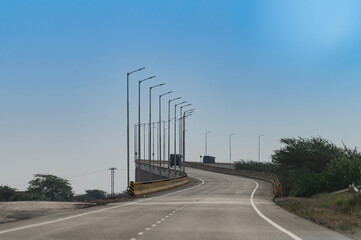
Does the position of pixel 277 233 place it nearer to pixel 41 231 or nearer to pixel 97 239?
pixel 97 239

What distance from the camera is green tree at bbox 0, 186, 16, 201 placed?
13823 centimetres

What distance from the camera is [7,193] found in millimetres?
141625

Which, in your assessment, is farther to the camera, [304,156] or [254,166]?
[254,166]

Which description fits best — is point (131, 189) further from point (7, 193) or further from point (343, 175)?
point (7, 193)

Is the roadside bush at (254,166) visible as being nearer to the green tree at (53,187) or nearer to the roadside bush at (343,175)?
the green tree at (53,187)

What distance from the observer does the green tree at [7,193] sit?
138225mm

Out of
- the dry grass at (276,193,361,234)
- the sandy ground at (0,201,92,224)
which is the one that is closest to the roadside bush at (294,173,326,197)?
the dry grass at (276,193,361,234)

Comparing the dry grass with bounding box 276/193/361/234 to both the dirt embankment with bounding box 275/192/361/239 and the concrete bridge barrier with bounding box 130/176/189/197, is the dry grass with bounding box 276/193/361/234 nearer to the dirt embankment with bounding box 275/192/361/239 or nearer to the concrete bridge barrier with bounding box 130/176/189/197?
the dirt embankment with bounding box 275/192/361/239

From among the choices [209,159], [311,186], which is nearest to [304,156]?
[311,186]

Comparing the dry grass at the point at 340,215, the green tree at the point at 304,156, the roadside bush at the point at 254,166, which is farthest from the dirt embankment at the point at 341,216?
the roadside bush at the point at 254,166

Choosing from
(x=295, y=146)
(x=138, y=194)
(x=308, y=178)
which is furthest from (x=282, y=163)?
(x=138, y=194)

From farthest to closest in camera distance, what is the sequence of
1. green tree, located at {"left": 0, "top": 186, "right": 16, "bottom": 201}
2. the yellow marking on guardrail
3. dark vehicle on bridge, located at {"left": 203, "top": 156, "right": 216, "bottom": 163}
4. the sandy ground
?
dark vehicle on bridge, located at {"left": 203, "top": 156, "right": 216, "bottom": 163}
green tree, located at {"left": 0, "top": 186, "right": 16, "bottom": 201}
the yellow marking on guardrail
the sandy ground

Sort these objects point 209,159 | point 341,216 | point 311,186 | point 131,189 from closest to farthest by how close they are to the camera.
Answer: point 341,216 < point 131,189 < point 311,186 < point 209,159

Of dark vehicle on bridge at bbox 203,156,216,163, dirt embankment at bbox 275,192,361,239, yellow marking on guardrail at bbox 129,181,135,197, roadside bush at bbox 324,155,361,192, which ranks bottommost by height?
dirt embankment at bbox 275,192,361,239
